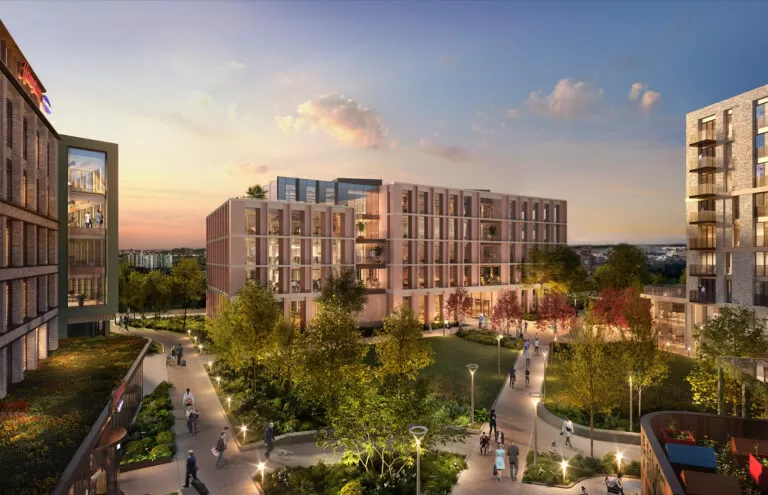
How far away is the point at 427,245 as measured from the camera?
209ft

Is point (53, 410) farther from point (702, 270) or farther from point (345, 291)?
point (702, 270)

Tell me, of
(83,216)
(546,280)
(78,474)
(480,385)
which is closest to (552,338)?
(546,280)

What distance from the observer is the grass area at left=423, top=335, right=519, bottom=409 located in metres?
31.3

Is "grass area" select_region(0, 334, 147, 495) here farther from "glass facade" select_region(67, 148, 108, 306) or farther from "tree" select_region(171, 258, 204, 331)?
"tree" select_region(171, 258, 204, 331)

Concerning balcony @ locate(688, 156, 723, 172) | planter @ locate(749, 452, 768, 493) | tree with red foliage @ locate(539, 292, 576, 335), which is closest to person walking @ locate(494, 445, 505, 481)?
planter @ locate(749, 452, 768, 493)

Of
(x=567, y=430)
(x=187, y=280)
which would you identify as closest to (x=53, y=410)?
(x=567, y=430)

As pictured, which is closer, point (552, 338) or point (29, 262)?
point (29, 262)

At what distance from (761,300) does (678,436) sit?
2979 cm

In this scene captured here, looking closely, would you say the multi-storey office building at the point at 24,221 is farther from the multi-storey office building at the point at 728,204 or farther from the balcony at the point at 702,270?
the balcony at the point at 702,270

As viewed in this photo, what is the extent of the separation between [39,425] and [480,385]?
26.9m

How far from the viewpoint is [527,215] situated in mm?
74625

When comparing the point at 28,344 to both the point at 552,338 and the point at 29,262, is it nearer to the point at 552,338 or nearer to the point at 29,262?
the point at 29,262

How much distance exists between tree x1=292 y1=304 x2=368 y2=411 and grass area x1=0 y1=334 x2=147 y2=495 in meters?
9.88

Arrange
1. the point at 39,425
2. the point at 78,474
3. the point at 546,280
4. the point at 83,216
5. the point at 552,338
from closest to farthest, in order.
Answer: the point at 78,474, the point at 39,425, the point at 83,216, the point at 552,338, the point at 546,280
